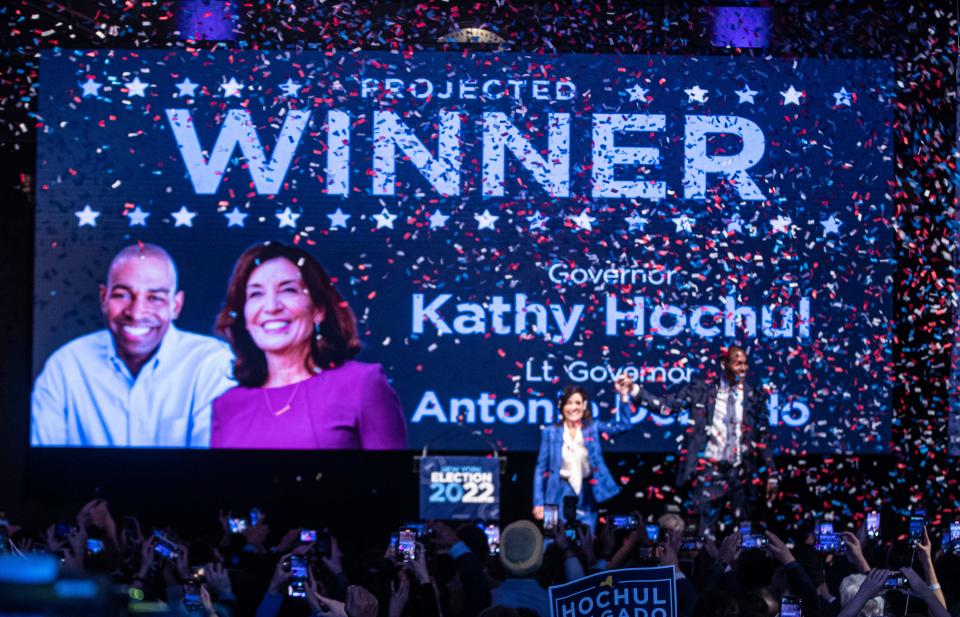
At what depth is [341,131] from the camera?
914 centimetres

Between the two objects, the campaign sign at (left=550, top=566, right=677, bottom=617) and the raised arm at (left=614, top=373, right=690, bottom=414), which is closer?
the campaign sign at (left=550, top=566, right=677, bottom=617)

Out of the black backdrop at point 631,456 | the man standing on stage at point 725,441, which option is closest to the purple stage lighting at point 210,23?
the black backdrop at point 631,456

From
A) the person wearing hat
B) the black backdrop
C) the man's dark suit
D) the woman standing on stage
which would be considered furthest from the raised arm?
the person wearing hat

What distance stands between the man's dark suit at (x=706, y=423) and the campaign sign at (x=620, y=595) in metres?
5.14

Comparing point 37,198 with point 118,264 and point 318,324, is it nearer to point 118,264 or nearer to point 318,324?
point 118,264

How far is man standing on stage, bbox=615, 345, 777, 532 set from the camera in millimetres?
8008

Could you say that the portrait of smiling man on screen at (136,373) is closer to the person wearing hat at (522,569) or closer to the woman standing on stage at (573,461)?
the woman standing on stage at (573,461)

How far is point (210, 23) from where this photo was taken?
927cm

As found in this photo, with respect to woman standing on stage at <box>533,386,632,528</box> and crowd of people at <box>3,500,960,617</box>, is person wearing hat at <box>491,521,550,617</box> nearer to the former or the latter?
crowd of people at <box>3,500,960,617</box>

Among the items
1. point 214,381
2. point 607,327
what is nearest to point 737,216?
point 607,327

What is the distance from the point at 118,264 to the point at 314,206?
1402 millimetres

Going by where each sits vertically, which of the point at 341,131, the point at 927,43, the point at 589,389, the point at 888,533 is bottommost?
the point at 888,533

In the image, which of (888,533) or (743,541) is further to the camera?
(888,533)

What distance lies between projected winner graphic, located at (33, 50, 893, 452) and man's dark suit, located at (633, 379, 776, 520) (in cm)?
82
